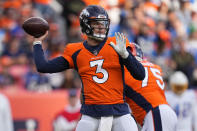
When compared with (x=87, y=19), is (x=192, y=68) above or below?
below

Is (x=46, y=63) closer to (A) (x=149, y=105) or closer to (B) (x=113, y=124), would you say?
(B) (x=113, y=124)

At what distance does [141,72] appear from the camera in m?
4.46

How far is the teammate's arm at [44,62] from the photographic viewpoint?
453 centimetres

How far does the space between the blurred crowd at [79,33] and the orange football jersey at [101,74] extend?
5.08 m

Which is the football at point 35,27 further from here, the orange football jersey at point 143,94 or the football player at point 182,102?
the football player at point 182,102

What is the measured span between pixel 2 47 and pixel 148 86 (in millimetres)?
6056

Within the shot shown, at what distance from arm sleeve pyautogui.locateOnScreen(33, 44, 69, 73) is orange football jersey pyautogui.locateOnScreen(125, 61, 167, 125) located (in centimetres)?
101

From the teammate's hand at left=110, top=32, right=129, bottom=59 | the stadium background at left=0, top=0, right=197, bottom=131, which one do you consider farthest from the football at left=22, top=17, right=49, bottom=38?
the stadium background at left=0, top=0, right=197, bottom=131

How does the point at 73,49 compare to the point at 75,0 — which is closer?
the point at 73,49

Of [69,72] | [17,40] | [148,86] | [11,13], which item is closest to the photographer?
[148,86]

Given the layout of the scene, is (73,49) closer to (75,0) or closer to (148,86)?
(148,86)

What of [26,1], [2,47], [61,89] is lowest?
[61,89]

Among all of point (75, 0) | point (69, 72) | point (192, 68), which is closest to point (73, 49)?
point (69, 72)

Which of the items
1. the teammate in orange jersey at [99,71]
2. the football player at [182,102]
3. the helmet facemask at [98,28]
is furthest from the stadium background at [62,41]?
the helmet facemask at [98,28]
